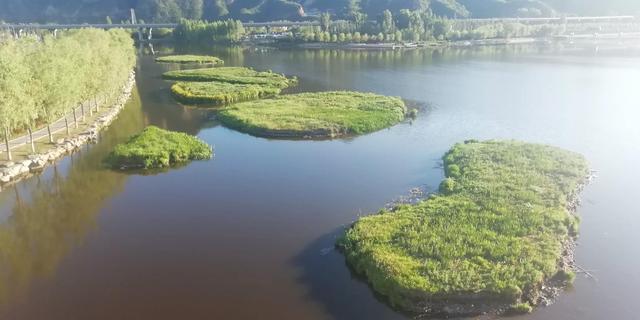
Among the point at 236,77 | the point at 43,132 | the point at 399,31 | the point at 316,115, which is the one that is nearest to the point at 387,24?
the point at 399,31

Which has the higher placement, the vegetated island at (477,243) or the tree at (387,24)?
the tree at (387,24)

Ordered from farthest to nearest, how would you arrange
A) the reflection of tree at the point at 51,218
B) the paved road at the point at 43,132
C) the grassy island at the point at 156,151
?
the paved road at the point at 43,132 < the grassy island at the point at 156,151 < the reflection of tree at the point at 51,218

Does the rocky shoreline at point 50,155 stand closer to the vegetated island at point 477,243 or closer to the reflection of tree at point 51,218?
the reflection of tree at point 51,218

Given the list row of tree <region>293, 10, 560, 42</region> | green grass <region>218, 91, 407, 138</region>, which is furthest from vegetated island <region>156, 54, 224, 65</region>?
green grass <region>218, 91, 407, 138</region>

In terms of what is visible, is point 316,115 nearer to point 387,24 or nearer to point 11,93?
point 11,93

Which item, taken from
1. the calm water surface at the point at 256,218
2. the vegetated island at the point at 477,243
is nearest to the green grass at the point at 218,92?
the calm water surface at the point at 256,218

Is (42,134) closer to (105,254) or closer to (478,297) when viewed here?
(105,254)
